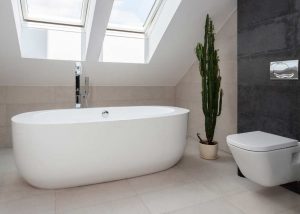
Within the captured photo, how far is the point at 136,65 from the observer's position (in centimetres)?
351

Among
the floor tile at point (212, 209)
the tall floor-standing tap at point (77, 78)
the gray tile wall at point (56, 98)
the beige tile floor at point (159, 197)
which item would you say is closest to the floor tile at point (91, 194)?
the beige tile floor at point (159, 197)

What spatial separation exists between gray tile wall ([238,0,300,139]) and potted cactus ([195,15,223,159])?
0.37m

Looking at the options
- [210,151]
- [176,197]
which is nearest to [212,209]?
[176,197]

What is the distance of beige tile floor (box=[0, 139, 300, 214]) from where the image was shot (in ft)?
5.80

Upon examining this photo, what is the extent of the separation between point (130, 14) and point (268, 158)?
8.85 feet

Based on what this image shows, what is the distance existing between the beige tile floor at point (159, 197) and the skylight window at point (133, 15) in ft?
7.41

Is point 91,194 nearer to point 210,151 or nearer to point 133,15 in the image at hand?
point 210,151

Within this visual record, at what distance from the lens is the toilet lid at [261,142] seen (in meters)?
1.73

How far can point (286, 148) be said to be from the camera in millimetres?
1808

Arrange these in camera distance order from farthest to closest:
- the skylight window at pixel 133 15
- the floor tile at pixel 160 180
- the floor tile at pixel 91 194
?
the skylight window at pixel 133 15, the floor tile at pixel 160 180, the floor tile at pixel 91 194

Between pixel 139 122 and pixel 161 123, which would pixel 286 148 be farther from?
pixel 139 122

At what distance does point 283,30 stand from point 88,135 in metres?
1.97

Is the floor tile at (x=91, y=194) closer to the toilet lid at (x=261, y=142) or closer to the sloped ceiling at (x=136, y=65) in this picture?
the toilet lid at (x=261, y=142)

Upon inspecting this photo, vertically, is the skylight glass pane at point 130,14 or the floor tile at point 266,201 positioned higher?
the skylight glass pane at point 130,14
